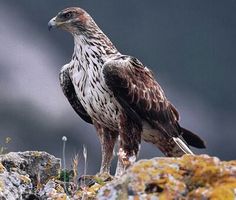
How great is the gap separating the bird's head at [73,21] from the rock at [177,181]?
561cm

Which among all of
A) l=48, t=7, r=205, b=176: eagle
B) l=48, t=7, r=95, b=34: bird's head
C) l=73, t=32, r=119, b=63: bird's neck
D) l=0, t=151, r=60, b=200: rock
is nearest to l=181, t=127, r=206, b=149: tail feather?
l=48, t=7, r=205, b=176: eagle

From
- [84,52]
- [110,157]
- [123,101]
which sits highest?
[84,52]

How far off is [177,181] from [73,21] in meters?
5.86

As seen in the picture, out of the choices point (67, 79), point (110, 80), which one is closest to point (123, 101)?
point (110, 80)

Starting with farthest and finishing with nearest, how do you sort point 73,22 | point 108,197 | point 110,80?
1. point 73,22
2. point 110,80
3. point 108,197

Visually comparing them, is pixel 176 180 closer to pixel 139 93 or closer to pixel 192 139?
pixel 139 93

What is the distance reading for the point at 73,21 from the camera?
9.66m

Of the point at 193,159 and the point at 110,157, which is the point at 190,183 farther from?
the point at 110,157

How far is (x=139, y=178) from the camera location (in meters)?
4.01

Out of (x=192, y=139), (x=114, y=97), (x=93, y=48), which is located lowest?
(x=192, y=139)

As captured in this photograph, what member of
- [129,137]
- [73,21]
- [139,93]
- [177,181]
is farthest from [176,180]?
[73,21]

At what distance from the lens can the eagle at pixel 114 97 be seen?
356 inches

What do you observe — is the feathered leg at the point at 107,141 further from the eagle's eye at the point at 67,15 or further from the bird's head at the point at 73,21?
the eagle's eye at the point at 67,15

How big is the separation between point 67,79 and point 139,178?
5.92 meters
